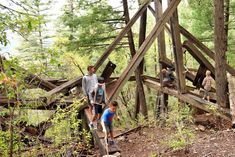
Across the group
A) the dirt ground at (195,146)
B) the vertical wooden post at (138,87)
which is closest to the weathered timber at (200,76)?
the dirt ground at (195,146)

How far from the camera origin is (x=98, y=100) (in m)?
7.57

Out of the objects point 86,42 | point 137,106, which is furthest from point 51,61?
point 137,106

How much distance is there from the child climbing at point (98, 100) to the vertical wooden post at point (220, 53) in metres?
2.82

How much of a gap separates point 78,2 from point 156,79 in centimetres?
498

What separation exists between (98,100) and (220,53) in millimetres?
3141

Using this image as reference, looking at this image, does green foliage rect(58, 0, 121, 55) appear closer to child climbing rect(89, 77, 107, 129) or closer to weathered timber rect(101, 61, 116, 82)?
weathered timber rect(101, 61, 116, 82)

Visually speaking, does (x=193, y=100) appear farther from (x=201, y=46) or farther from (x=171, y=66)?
(x=201, y=46)

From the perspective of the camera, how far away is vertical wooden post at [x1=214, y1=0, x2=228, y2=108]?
23.4 feet

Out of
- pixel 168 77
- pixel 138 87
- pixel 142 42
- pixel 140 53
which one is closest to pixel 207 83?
pixel 168 77

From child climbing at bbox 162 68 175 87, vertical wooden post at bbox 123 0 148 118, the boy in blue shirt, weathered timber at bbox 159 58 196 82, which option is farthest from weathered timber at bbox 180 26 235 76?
the boy in blue shirt

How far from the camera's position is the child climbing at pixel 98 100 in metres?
7.49

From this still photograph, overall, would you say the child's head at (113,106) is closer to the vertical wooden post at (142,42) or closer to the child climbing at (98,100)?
the child climbing at (98,100)

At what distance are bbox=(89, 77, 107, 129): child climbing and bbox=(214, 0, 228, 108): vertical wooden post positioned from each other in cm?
282

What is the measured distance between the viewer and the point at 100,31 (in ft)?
45.4
